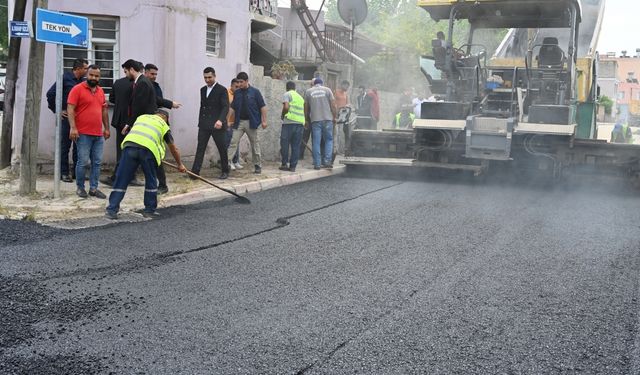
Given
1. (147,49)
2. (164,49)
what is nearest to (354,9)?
(164,49)

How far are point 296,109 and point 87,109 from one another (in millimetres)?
4111

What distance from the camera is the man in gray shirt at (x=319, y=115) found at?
11.7m

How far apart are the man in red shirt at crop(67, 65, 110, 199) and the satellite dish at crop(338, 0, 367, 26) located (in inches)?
366

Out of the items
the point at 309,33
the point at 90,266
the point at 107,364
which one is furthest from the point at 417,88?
the point at 107,364

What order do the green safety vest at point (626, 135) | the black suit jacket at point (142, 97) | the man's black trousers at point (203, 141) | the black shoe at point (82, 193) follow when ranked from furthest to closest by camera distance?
the green safety vest at point (626, 135) → the man's black trousers at point (203, 141) → the black suit jacket at point (142, 97) → the black shoe at point (82, 193)

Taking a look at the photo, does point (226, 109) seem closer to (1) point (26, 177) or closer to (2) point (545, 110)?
(1) point (26, 177)

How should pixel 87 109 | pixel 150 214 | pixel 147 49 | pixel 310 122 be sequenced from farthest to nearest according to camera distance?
1. pixel 310 122
2. pixel 147 49
3. pixel 87 109
4. pixel 150 214

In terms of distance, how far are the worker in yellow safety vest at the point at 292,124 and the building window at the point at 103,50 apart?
2810mm

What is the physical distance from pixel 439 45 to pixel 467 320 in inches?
278

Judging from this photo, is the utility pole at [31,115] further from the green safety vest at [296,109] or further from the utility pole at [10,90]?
the green safety vest at [296,109]

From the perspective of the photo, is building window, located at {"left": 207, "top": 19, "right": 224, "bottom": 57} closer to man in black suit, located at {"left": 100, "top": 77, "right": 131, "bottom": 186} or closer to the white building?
the white building

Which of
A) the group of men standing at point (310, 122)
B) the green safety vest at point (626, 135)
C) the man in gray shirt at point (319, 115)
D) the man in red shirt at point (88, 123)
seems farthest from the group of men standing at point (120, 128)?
the green safety vest at point (626, 135)

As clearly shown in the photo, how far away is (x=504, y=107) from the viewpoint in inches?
421

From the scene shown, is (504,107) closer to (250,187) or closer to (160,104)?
(250,187)
